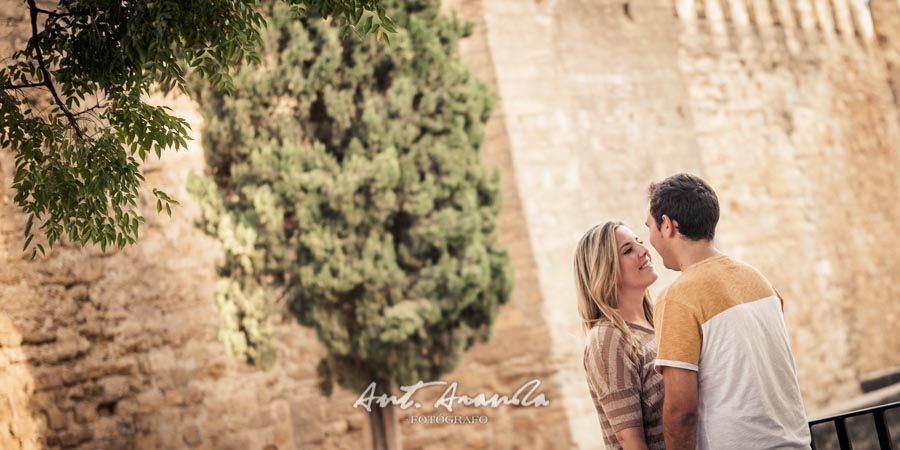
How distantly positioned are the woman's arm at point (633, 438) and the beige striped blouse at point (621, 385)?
12 mm

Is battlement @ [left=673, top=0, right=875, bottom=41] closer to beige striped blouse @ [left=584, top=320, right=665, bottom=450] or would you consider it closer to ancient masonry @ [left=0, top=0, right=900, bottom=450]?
ancient masonry @ [left=0, top=0, right=900, bottom=450]

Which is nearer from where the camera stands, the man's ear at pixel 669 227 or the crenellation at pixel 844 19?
the man's ear at pixel 669 227

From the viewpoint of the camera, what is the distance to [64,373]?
5.29 metres

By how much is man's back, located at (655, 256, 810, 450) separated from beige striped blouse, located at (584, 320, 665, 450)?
150mm

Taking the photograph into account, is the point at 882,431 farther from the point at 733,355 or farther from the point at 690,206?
the point at 690,206

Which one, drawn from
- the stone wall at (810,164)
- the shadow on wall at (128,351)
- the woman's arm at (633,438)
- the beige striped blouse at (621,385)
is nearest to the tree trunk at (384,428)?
the shadow on wall at (128,351)

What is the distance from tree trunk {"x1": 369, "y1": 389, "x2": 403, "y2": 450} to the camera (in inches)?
213

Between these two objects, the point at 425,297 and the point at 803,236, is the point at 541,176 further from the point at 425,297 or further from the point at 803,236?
the point at 803,236

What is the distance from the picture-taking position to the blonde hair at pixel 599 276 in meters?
2.33

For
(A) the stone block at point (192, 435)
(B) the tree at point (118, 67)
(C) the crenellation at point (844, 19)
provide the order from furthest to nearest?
1. (C) the crenellation at point (844, 19)
2. (A) the stone block at point (192, 435)
3. (B) the tree at point (118, 67)

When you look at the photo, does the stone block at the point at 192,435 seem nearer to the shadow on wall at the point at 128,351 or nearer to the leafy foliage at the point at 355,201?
the shadow on wall at the point at 128,351

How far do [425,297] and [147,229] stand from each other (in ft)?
6.63

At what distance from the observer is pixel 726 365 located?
2049 millimetres

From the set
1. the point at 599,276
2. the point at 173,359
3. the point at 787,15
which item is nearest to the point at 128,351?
the point at 173,359
